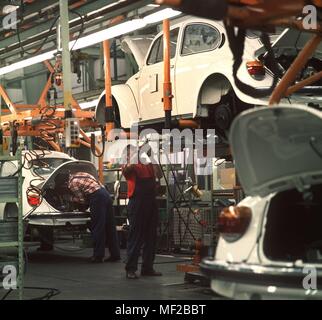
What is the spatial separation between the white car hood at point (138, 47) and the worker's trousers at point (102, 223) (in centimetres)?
241

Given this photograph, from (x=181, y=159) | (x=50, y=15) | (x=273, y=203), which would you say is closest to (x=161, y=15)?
(x=50, y=15)

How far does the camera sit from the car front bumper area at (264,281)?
4.00 meters

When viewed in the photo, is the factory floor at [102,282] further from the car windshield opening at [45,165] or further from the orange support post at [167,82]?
the orange support post at [167,82]

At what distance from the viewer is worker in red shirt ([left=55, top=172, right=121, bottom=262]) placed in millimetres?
11398

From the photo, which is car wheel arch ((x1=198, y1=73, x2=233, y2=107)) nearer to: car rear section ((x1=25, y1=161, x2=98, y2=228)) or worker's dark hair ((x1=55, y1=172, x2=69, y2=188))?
car rear section ((x1=25, y1=161, x2=98, y2=228))

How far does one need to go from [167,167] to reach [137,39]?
246 cm

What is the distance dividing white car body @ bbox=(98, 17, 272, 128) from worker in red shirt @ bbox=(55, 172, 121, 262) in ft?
5.15

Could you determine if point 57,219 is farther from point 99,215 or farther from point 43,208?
point 99,215

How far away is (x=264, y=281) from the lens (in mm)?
4152

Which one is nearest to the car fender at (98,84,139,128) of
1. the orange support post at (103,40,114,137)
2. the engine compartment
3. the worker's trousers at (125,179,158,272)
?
the orange support post at (103,40,114,137)
